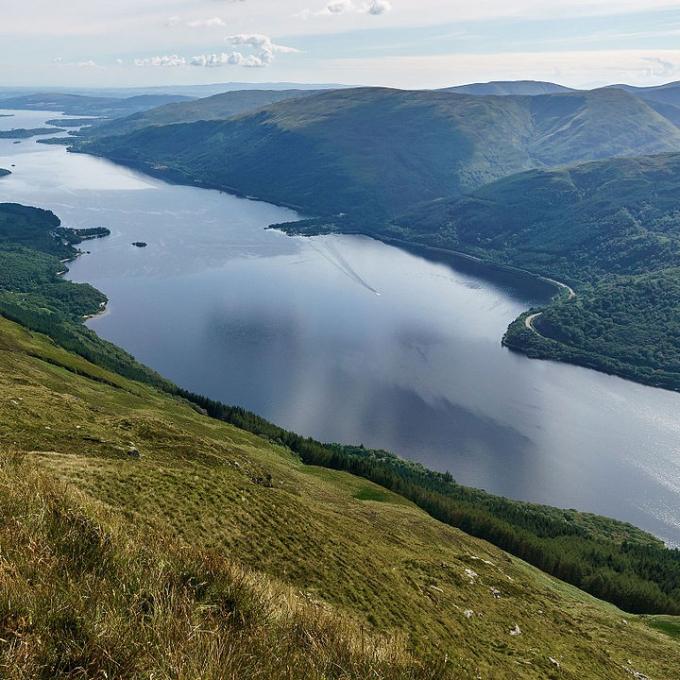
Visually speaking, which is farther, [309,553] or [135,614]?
[309,553]

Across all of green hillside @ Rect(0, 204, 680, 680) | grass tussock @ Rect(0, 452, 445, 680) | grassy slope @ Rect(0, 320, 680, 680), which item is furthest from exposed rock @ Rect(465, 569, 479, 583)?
grass tussock @ Rect(0, 452, 445, 680)

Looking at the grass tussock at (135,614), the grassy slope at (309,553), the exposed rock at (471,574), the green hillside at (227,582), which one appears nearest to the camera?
the grass tussock at (135,614)

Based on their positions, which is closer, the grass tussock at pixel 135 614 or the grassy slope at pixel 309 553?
the grass tussock at pixel 135 614

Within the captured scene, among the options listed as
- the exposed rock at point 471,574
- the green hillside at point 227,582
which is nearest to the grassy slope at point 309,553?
the green hillside at point 227,582

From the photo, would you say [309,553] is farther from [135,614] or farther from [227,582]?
[135,614]

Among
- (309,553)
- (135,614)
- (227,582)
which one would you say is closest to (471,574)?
(309,553)

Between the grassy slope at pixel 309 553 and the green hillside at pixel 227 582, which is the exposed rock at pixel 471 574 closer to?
the green hillside at pixel 227 582

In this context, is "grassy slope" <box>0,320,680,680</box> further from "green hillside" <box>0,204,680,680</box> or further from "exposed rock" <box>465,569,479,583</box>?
"exposed rock" <box>465,569,479,583</box>
